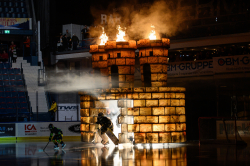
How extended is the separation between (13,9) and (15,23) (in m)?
1.91

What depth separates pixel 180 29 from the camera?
77.8 ft

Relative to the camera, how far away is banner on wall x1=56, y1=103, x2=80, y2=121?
25062 mm

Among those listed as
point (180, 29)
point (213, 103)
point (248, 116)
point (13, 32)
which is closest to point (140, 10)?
point (180, 29)

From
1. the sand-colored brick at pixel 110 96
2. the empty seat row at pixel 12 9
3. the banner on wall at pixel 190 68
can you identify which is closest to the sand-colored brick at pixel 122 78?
the sand-colored brick at pixel 110 96

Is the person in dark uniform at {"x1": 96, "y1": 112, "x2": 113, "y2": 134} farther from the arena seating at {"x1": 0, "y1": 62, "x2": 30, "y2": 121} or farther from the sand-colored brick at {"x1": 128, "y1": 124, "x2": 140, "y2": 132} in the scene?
the arena seating at {"x1": 0, "y1": 62, "x2": 30, "y2": 121}

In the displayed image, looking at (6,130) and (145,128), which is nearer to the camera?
(145,128)

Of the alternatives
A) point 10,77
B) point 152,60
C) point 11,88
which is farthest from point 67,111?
point 152,60

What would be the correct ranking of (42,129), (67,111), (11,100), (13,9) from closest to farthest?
(42,129)
(67,111)
(11,100)
(13,9)

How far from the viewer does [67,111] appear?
25375 millimetres

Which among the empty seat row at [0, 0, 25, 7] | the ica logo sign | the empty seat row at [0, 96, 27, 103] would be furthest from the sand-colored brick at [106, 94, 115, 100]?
the empty seat row at [0, 0, 25, 7]

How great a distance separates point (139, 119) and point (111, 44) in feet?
A: 12.1

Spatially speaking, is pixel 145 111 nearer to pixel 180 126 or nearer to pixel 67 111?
pixel 180 126

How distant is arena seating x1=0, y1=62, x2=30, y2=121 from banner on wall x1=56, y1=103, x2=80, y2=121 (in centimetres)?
234

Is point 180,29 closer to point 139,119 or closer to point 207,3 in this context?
point 207,3
